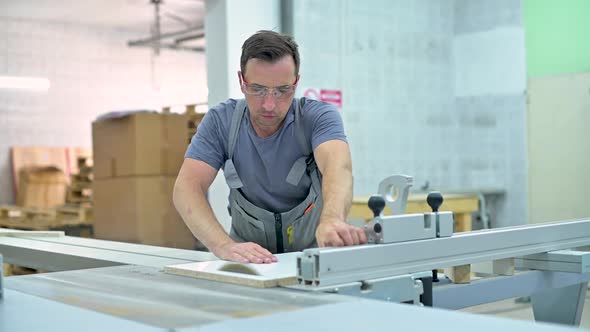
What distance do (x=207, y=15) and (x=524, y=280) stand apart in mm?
3678

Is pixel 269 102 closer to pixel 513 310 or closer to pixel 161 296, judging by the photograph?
pixel 161 296

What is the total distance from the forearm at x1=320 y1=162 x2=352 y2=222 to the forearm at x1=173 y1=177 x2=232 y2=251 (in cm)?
31

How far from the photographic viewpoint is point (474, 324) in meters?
1.16

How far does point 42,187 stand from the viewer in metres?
9.98

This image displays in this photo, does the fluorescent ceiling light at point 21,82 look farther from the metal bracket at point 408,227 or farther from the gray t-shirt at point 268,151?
the metal bracket at point 408,227

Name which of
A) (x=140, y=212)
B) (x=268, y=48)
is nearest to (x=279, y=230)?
(x=268, y=48)

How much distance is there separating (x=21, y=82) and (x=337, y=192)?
9.34m

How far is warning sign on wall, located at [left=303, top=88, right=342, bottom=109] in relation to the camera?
540cm

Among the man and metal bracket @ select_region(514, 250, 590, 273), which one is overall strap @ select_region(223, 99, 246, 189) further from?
metal bracket @ select_region(514, 250, 590, 273)

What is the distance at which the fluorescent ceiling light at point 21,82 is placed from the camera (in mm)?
10406

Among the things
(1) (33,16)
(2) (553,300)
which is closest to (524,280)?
(2) (553,300)

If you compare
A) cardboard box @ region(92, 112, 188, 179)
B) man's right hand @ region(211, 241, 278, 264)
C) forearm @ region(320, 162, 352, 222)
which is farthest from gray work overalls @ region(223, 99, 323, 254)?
cardboard box @ region(92, 112, 188, 179)

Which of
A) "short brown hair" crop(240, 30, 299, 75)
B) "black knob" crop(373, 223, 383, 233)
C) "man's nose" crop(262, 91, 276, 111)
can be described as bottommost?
"black knob" crop(373, 223, 383, 233)

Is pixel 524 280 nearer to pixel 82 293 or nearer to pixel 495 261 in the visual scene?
pixel 495 261
